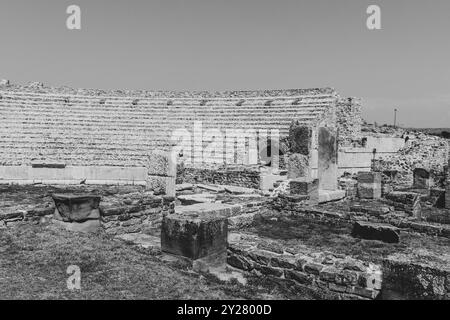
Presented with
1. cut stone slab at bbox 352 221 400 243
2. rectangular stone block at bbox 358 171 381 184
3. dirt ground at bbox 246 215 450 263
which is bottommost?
dirt ground at bbox 246 215 450 263

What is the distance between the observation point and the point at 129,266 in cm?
548

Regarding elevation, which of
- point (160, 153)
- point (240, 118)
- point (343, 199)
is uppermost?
point (240, 118)

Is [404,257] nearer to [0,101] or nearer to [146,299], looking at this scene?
[146,299]

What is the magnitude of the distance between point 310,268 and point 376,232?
11.9 feet

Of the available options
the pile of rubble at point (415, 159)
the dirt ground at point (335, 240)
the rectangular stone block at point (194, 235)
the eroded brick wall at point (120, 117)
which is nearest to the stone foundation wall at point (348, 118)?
the eroded brick wall at point (120, 117)

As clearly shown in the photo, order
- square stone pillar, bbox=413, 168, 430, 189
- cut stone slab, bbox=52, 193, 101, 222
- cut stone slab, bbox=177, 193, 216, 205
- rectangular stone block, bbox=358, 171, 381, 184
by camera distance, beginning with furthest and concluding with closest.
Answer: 1. square stone pillar, bbox=413, 168, 430, 189
2. rectangular stone block, bbox=358, 171, 381, 184
3. cut stone slab, bbox=177, 193, 216, 205
4. cut stone slab, bbox=52, 193, 101, 222

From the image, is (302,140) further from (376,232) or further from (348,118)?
(348,118)

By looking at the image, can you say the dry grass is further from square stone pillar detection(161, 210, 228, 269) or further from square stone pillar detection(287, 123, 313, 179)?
square stone pillar detection(287, 123, 313, 179)

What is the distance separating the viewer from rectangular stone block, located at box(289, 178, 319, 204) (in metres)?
12.2

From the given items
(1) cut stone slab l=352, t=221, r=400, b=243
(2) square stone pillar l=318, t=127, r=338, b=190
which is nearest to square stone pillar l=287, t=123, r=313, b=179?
(2) square stone pillar l=318, t=127, r=338, b=190

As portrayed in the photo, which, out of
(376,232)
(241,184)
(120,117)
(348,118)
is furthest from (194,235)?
(348,118)

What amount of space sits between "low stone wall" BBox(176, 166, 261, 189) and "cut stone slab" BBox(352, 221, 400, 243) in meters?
7.96
